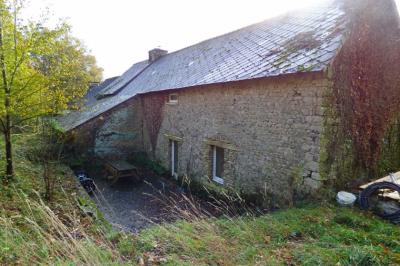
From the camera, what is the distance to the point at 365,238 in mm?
4332

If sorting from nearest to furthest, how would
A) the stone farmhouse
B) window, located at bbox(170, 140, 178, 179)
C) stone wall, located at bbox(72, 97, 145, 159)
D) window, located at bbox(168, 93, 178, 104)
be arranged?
1. the stone farmhouse
2. window, located at bbox(168, 93, 178, 104)
3. window, located at bbox(170, 140, 178, 179)
4. stone wall, located at bbox(72, 97, 145, 159)

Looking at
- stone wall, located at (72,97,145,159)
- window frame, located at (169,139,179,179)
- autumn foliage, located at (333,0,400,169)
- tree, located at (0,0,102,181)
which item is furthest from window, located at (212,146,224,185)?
stone wall, located at (72,97,145,159)

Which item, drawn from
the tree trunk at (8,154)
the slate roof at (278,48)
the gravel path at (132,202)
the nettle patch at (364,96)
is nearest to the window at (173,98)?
the slate roof at (278,48)

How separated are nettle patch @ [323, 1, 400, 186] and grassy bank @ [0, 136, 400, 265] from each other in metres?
1.60

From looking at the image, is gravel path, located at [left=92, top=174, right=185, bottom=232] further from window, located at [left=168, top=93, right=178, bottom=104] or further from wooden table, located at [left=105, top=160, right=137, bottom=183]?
window, located at [left=168, top=93, right=178, bottom=104]

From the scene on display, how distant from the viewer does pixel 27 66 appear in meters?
7.53

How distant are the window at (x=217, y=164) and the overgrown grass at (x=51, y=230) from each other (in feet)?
14.2

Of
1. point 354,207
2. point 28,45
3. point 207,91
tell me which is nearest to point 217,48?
point 207,91

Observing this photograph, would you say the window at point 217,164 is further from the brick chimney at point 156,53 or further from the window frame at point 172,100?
the brick chimney at point 156,53

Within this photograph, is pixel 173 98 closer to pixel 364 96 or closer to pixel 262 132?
pixel 262 132

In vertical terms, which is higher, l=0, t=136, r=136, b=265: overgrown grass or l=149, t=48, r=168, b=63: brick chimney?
l=149, t=48, r=168, b=63: brick chimney

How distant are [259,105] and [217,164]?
10.3 feet

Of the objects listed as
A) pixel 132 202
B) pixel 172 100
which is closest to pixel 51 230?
pixel 132 202

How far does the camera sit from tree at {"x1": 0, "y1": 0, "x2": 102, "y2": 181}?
6.82 meters
